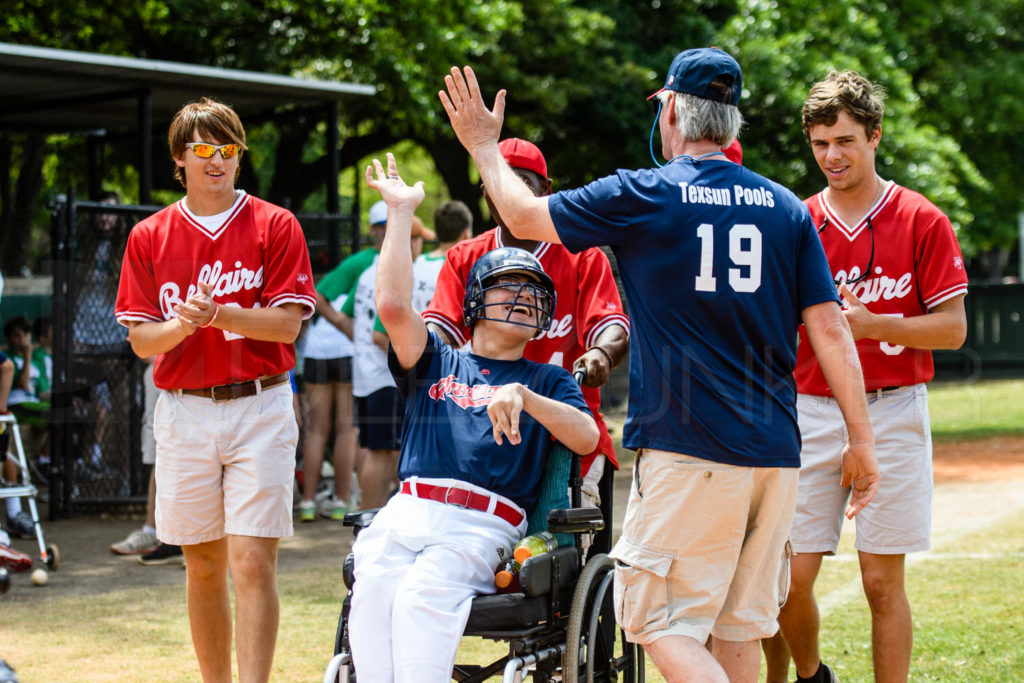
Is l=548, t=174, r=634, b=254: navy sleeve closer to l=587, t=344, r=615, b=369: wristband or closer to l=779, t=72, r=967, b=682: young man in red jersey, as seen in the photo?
l=587, t=344, r=615, b=369: wristband

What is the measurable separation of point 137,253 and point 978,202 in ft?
69.6

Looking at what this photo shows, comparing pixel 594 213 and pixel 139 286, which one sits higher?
pixel 594 213

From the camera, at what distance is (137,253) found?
4.55 meters

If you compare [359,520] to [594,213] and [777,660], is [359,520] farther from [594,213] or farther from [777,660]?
[777,660]

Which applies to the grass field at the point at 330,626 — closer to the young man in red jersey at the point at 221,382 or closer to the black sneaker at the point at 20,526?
the young man in red jersey at the point at 221,382

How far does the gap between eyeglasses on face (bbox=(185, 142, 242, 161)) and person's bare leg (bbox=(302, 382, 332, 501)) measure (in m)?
5.16

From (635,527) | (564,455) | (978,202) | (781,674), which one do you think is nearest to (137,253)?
(564,455)

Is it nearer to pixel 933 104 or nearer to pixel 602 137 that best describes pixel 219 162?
pixel 602 137

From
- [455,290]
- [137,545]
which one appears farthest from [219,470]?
[137,545]

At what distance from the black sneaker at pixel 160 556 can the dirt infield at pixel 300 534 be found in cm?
7

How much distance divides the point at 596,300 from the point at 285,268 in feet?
4.09

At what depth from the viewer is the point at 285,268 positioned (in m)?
4.57

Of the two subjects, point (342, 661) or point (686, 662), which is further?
point (342, 661)

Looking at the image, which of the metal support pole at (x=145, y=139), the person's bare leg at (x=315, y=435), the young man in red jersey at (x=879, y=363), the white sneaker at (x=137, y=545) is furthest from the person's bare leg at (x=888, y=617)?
the metal support pole at (x=145, y=139)
